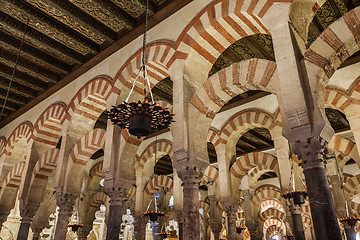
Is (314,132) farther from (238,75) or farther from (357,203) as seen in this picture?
(357,203)

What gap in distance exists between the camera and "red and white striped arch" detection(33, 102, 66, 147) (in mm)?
6633

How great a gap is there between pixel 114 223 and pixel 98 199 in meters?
5.58

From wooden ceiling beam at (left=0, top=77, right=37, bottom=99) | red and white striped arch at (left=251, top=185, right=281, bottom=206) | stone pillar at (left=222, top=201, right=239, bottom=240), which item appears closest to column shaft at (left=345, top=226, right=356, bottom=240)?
stone pillar at (left=222, top=201, right=239, bottom=240)

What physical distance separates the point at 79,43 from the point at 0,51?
1750 mm

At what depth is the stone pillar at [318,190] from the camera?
239 cm

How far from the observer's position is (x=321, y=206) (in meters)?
2.45

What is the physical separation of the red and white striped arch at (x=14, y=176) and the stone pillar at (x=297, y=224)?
644 centimetres

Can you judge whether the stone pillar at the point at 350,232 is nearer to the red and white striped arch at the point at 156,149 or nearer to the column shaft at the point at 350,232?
the column shaft at the point at 350,232

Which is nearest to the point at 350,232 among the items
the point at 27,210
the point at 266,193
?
the point at 266,193

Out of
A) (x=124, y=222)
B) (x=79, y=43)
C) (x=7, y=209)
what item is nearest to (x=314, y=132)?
(x=79, y=43)

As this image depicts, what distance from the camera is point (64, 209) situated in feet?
17.7

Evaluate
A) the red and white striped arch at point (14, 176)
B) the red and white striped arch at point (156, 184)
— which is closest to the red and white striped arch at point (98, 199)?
the red and white striped arch at point (156, 184)

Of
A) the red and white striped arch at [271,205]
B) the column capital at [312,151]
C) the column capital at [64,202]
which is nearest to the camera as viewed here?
the column capital at [312,151]

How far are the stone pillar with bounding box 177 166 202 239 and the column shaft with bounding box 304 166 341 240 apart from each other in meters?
1.40
